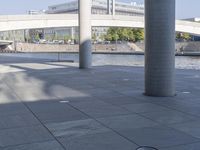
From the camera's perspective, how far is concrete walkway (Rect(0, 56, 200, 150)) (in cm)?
497

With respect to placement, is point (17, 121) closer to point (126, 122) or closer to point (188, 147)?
point (126, 122)

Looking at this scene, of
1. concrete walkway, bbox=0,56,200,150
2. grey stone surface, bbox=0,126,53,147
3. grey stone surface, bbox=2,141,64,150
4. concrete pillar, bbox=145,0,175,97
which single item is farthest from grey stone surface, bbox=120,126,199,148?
concrete pillar, bbox=145,0,175,97

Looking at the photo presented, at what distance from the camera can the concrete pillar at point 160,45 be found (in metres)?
8.71

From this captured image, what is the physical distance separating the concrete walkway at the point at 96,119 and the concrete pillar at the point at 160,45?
1.40 feet

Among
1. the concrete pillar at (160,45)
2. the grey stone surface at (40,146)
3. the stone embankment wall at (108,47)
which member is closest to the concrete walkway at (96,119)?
the grey stone surface at (40,146)

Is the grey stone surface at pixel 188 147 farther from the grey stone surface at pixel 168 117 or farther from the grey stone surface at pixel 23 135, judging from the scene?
the grey stone surface at pixel 23 135

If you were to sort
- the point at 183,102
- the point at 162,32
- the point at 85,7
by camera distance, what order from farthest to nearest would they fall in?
the point at 85,7 → the point at 162,32 → the point at 183,102

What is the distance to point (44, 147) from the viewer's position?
477 cm

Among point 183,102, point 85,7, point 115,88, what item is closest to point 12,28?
point 85,7

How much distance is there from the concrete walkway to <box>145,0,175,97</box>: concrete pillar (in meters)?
0.43

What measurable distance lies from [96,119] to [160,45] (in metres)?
3.27

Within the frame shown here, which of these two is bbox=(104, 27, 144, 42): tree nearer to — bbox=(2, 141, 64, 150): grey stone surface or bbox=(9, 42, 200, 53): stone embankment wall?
bbox=(9, 42, 200, 53): stone embankment wall

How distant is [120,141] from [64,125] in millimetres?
1303

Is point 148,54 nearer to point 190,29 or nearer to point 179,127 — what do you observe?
point 179,127
